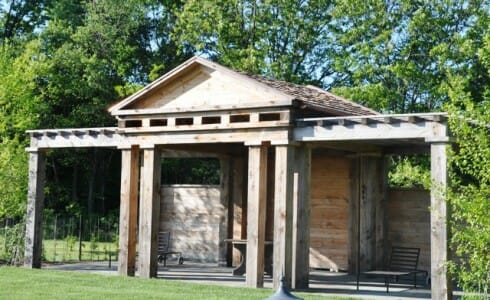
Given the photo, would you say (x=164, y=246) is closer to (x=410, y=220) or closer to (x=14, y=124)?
(x=410, y=220)

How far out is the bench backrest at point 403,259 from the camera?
53.4ft

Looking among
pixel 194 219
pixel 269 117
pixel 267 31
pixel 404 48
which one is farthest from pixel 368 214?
pixel 267 31

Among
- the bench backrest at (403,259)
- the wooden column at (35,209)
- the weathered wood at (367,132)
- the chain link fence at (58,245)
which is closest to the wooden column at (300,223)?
the weathered wood at (367,132)

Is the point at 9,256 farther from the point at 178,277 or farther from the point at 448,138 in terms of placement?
the point at 448,138

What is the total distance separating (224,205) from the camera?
19219 mm

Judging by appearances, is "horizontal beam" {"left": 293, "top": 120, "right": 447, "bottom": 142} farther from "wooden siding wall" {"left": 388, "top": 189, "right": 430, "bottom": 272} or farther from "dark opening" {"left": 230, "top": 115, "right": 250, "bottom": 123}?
"wooden siding wall" {"left": 388, "top": 189, "right": 430, "bottom": 272}

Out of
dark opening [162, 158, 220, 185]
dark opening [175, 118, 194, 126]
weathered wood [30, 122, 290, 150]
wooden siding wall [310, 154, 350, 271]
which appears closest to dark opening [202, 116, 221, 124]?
weathered wood [30, 122, 290, 150]

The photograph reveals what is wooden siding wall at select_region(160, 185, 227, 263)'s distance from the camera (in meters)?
19.6

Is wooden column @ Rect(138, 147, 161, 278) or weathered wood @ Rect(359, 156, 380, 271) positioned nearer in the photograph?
Result: wooden column @ Rect(138, 147, 161, 278)

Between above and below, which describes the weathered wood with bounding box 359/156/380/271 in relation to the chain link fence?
above

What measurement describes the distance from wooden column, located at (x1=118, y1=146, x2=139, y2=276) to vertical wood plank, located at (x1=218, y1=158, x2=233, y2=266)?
3.61m

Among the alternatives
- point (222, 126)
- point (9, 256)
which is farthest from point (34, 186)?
point (222, 126)

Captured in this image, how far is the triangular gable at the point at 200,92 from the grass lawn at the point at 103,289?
3495mm

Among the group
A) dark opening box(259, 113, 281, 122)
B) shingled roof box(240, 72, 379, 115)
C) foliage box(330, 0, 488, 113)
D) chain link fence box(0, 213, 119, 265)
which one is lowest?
chain link fence box(0, 213, 119, 265)
